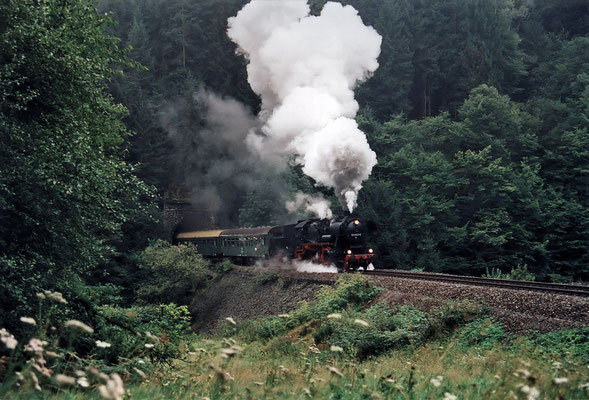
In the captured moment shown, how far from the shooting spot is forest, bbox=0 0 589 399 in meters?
11.4

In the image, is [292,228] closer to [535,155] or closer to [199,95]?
[535,155]

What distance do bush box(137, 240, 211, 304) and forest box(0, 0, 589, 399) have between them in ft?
0.49

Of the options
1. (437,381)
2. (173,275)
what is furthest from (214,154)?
(437,381)

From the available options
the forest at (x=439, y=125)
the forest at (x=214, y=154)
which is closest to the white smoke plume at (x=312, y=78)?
the forest at (x=214, y=154)

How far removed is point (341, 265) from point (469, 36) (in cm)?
4534

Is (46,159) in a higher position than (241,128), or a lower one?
lower

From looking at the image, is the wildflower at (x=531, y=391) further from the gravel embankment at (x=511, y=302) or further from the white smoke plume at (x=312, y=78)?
the white smoke plume at (x=312, y=78)

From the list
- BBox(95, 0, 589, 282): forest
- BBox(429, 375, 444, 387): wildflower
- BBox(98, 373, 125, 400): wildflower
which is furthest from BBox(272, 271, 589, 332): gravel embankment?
BBox(95, 0, 589, 282): forest

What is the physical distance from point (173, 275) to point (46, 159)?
23.4 m

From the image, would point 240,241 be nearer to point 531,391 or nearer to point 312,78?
point 312,78

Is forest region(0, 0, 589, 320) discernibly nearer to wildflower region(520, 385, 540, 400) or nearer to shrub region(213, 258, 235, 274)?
shrub region(213, 258, 235, 274)

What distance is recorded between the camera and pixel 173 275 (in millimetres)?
34094

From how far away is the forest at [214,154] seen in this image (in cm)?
1142

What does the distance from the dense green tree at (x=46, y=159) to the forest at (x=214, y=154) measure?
1.9 inches
